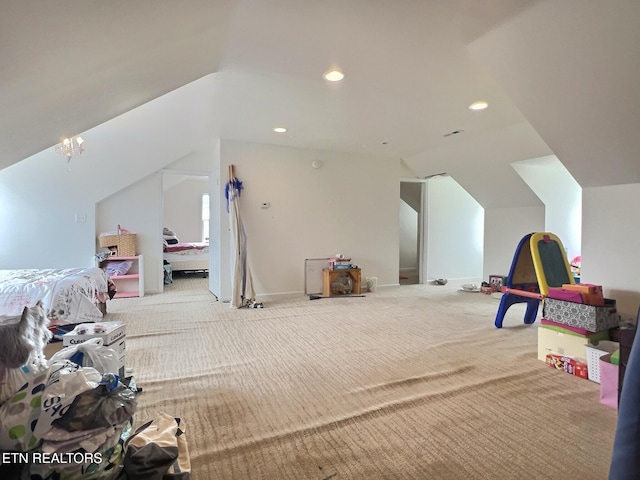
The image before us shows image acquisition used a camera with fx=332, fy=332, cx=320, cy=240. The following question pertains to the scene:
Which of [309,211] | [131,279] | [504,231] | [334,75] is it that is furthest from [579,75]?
[131,279]

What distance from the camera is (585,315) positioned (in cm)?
252

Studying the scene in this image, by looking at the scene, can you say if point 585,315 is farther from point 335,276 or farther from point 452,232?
point 452,232

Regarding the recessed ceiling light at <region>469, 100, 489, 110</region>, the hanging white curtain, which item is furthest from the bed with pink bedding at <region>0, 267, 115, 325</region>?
the recessed ceiling light at <region>469, 100, 489, 110</region>

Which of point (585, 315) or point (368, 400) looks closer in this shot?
point (368, 400)

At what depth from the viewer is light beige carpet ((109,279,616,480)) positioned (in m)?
1.50

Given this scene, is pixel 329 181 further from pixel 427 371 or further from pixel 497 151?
pixel 427 371

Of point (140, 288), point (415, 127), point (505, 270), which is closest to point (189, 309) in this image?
point (140, 288)

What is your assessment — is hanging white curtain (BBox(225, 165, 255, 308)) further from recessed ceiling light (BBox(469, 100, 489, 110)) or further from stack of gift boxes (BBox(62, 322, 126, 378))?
recessed ceiling light (BBox(469, 100, 489, 110))

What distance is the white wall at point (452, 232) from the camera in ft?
21.2

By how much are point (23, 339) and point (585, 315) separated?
3.37 meters

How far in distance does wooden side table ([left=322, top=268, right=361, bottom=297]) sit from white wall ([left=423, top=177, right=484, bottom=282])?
1.77 metres

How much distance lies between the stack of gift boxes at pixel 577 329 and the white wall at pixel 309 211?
3266 millimetres

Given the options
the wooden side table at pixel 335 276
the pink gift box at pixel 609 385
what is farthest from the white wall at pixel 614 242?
the wooden side table at pixel 335 276

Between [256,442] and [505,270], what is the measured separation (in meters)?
5.35
